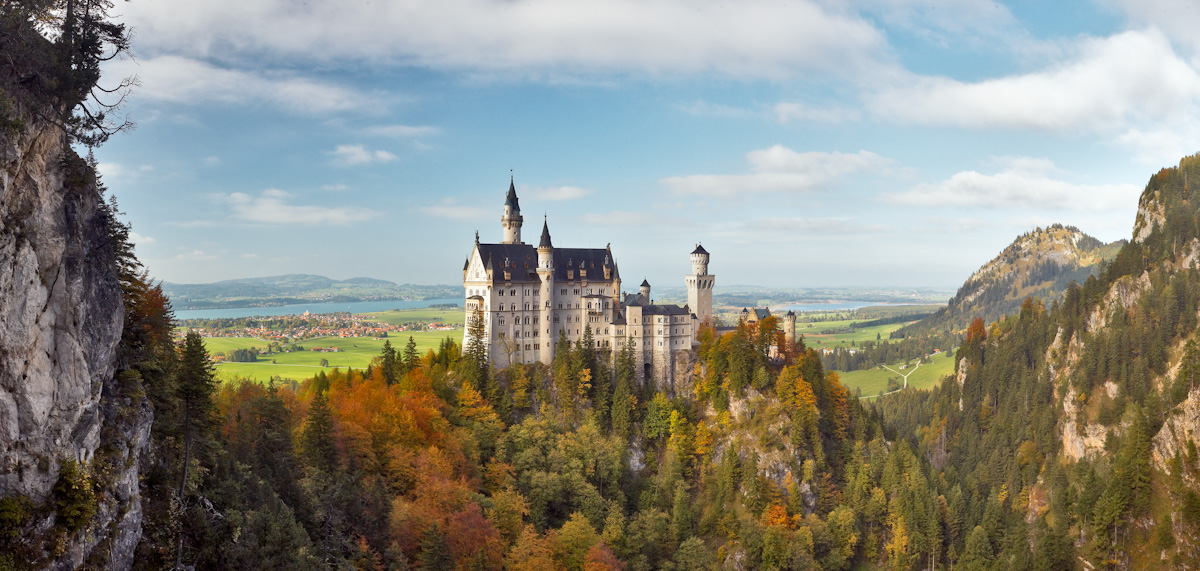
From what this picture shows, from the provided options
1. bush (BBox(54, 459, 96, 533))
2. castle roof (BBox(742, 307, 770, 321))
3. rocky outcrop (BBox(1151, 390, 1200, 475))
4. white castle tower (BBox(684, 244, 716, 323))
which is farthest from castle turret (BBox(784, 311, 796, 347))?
bush (BBox(54, 459, 96, 533))

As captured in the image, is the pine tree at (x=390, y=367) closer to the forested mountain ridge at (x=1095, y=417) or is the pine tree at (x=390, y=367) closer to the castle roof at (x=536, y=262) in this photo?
the castle roof at (x=536, y=262)

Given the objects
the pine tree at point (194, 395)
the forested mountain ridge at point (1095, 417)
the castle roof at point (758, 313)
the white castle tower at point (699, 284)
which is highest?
the white castle tower at point (699, 284)

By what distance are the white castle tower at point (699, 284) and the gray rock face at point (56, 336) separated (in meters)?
73.9

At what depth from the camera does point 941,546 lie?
93500 millimetres

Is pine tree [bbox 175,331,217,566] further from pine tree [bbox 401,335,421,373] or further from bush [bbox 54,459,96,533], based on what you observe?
pine tree [bbox 401,335,421,373]

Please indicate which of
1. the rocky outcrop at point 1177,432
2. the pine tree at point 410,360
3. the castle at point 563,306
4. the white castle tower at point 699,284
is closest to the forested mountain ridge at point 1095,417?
the rocky outcrop at point 1177,432

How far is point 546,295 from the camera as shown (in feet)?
314

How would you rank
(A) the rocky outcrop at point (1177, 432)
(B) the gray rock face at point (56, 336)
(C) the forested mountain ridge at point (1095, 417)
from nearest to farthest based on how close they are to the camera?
(B) the gray rock face at point (56, 336), (C) the forested mountain ridge at point (1095, 417), (A) the rocky outcrop at point (1177, 432)

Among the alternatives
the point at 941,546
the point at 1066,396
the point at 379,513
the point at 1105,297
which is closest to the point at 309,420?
the point at 379,513

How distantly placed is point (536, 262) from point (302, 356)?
8143 cm

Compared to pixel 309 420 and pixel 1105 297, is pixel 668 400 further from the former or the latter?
pixel 1105 297

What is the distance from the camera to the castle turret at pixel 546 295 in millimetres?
95438

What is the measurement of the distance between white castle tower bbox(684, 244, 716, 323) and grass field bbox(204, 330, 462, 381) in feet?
139

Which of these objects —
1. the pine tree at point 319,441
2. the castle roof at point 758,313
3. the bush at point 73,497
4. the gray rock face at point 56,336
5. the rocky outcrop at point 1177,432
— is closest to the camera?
the gray rock face at point 56,336
